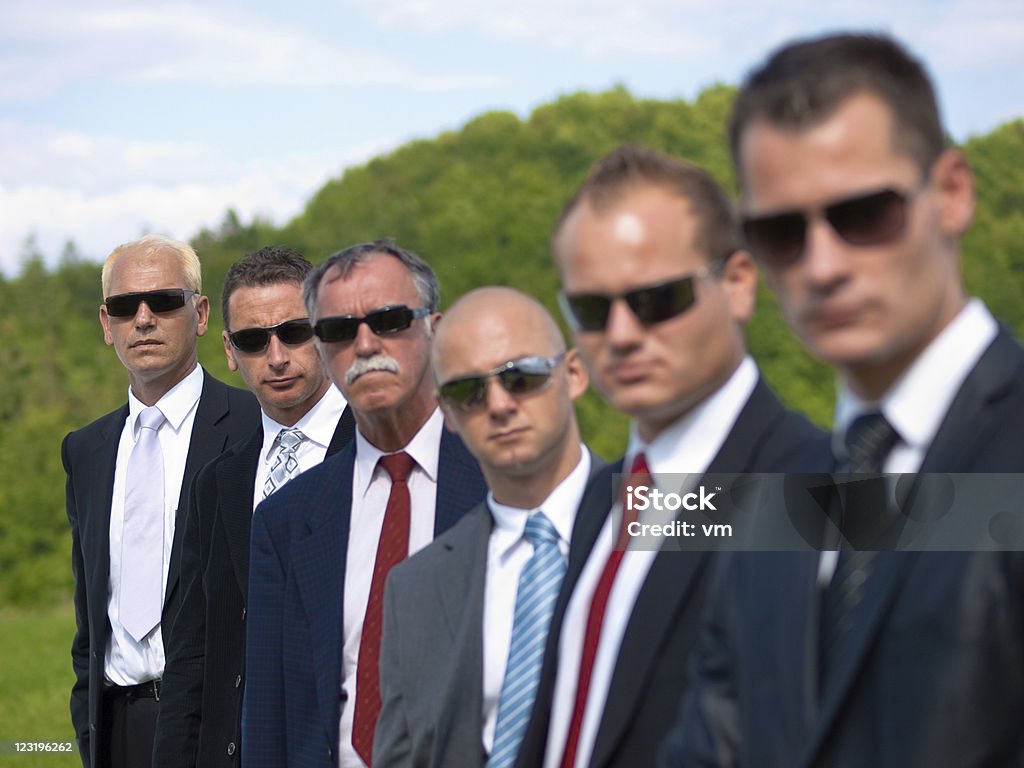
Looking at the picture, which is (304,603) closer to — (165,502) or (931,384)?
(165,502)

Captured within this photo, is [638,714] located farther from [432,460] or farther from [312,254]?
[312,254]

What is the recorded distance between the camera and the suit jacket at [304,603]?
432cm

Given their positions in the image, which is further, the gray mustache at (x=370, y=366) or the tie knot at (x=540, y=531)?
the gray mustache at (x=370, y=366)

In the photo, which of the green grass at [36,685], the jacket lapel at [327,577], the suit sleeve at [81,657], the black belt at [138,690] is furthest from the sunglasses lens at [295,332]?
the green grass at [36,685]

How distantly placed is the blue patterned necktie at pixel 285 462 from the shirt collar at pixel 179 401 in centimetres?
114

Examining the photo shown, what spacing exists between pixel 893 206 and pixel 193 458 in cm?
480

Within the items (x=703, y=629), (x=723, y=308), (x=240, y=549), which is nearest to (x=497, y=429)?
(x=723, y=308)

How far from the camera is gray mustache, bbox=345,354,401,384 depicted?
457 centimetres

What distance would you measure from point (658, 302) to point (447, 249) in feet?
225

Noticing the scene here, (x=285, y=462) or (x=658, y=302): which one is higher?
(x=658, y=302)

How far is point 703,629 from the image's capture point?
2.50 meters

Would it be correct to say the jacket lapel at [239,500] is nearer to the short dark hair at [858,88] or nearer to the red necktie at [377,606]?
the red necktie at [377,606]

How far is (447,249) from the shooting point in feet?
234

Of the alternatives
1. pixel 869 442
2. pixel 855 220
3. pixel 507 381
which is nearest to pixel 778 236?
pixel 855 220
